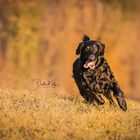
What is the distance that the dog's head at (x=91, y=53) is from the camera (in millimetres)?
7879

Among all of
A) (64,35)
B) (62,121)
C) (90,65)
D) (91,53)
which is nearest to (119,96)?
(90,65)

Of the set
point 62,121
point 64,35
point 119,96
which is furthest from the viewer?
point 64,35

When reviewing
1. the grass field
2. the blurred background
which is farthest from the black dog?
the blurred background

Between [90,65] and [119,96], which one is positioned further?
[119,96]

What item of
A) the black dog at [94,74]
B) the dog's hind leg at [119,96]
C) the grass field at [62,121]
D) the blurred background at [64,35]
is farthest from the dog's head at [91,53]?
the blurred background at [64,35]

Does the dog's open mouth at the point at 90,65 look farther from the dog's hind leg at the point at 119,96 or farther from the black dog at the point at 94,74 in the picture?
the dog's hind leg at the point at 119,96

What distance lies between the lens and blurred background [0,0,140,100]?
56.4ft

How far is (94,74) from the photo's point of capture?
25.9 ft

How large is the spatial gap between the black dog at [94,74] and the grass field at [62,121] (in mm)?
268

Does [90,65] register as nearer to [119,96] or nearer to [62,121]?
[119,96]

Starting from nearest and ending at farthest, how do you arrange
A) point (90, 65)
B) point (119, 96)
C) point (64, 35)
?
point (90, 65), point (119, 96), point (64, 35)

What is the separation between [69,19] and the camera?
62.3 feet

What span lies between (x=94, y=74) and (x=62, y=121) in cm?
149

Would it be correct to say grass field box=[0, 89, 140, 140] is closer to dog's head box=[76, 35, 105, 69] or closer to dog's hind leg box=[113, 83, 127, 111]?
dog's hind leg box=[113, 83, 127, 111]
